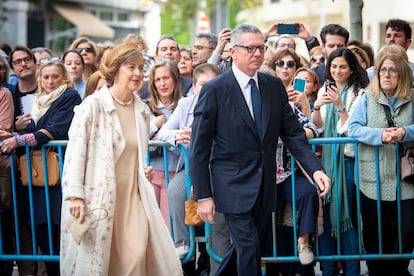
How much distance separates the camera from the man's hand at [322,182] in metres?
6.91

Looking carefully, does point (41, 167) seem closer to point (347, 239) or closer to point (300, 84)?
point (300, 84)

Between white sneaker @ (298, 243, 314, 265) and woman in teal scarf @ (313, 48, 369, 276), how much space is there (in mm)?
399

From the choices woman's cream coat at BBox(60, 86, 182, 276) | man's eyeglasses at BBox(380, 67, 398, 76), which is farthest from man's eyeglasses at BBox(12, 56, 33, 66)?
man's eyeglasses at BBox(380, 67, 398, 76)

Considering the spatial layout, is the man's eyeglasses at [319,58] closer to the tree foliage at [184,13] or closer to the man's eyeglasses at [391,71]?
the man's eyeglasses at [391,71]

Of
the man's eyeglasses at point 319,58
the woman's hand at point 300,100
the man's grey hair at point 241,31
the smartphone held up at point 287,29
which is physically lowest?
the woman's hand at point 300,100

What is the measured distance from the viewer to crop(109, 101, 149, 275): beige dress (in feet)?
23.0

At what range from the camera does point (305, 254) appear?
7.85m

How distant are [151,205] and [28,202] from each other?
1.93 meters

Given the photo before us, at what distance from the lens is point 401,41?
419 inches

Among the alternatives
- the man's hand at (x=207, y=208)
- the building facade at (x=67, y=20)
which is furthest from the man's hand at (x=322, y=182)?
the building facade at (x=67, y=20)

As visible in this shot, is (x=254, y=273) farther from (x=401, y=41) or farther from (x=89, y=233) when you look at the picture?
(x=401, y=41)

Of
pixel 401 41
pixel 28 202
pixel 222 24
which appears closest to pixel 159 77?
pixel 28 202

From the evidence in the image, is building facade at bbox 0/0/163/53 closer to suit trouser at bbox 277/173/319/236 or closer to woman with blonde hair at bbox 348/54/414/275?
woman with blonde hair at bbox 348/54/414/275

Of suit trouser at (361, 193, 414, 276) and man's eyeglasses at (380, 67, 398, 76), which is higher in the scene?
man's eyeglasses at (380, 67, 398, 76)
